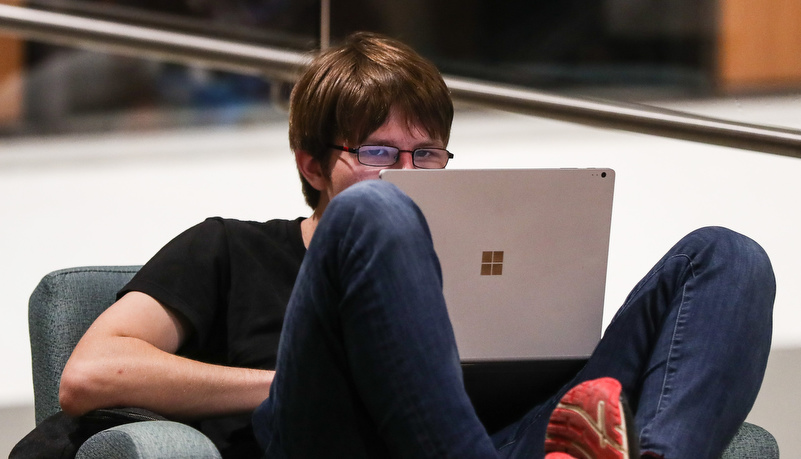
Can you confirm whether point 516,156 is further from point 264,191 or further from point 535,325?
point 535,325

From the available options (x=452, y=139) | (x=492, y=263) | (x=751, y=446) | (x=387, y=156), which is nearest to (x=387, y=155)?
(x=387, y=156)

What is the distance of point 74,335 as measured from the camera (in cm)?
141

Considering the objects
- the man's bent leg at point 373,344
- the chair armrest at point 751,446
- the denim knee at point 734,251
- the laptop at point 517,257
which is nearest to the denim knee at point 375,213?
the man's bent leg at point 373,344

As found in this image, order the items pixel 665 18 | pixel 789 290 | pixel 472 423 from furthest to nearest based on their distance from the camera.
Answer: pixel 665 18 → pixel 789 290 → pixel 472 423

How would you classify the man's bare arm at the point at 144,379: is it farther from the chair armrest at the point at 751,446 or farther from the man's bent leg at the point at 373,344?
the chair armrest at the point at 751,446

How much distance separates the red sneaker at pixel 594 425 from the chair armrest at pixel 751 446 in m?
0.34

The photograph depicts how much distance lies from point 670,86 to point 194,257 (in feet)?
13.1

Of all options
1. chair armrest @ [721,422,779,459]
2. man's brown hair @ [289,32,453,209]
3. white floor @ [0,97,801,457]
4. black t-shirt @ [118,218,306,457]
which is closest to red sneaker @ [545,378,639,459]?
chair armrest @ [721,422,779,459]

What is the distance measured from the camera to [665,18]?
5312mm

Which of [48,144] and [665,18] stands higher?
[665,18]

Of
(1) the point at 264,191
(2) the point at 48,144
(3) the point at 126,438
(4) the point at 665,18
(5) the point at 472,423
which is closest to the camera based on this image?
(5) the point at 472,423

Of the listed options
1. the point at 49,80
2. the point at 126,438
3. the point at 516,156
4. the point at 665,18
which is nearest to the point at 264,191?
the point at 516,156

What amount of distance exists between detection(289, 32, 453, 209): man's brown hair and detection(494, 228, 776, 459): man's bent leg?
1.47 feet

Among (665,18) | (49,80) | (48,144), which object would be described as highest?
(665,18)
